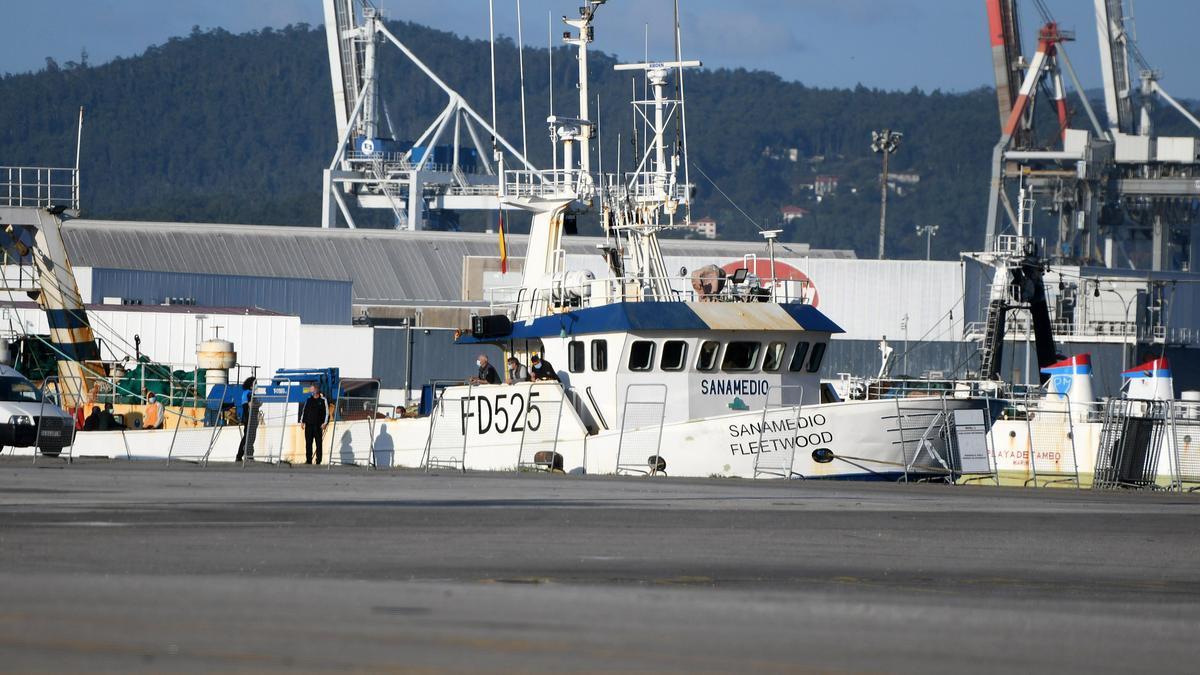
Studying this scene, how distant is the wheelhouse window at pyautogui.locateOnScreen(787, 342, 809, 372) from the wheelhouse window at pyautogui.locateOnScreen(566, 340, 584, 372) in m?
3.43

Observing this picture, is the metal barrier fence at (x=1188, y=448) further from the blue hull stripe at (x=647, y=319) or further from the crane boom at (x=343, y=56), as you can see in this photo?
the crane boom at (x=343, y=56)

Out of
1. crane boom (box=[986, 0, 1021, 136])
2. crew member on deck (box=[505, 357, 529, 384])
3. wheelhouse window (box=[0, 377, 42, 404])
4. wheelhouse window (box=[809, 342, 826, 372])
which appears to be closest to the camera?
wheelhouse window (box=[0, 377, 42, 404])

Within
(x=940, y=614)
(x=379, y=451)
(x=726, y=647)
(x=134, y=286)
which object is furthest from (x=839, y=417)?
(x=134, y=286)

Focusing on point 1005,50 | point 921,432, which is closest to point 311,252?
point 1005,50

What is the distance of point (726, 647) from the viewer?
5.70 meters

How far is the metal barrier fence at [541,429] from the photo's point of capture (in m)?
25.1

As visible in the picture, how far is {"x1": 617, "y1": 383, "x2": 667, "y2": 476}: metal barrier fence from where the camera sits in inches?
950

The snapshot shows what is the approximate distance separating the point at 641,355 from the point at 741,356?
170 centimetres

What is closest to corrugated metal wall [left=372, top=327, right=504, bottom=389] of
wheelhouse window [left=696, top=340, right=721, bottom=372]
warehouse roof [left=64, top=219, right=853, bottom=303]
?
warehouse roof [left=64, top=219, right=853, bottom=303]

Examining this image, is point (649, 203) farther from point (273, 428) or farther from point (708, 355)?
point (273, 428)

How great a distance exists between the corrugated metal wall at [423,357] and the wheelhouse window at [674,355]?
33131mm

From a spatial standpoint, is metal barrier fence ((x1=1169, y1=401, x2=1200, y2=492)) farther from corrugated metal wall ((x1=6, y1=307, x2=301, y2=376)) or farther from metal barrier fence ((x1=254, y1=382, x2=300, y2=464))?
corrugated metal wall ((x1=6, y1=307, x2=301, y2=376))

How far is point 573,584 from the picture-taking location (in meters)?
7.77

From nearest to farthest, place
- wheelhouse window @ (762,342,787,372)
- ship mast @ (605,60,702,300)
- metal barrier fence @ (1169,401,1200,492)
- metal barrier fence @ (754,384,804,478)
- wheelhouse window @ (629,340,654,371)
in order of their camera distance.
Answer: metal barrier fence @ (754,384,804,478) → metal barrier fence @ (1169,401,1200,492) → wheelhouse window @ (629,340,654,371) → wheelhouse window @ (762,342,787,372) → ship mast @ (605,60,702,300)
